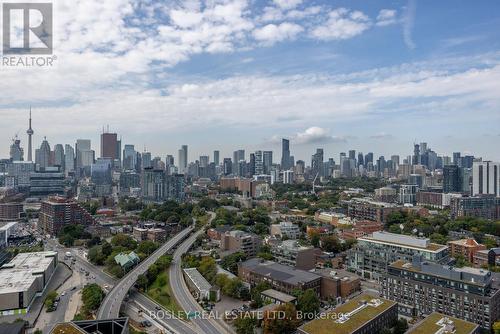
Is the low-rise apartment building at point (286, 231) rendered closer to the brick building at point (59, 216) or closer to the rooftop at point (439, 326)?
the brick building at point (59, 216)

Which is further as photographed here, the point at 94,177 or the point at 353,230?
the point at 94,177

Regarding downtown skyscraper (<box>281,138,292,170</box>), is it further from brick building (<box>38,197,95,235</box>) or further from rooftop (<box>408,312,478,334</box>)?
rooftop (<box>408,312,478,334</box>)

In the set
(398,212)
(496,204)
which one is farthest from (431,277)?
(496,204)

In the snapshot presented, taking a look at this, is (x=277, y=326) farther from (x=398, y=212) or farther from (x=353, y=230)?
(x=398, y=212)

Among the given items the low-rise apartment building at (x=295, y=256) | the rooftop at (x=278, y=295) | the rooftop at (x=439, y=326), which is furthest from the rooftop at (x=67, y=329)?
the low-rise apartment building at (x=295, y=256)

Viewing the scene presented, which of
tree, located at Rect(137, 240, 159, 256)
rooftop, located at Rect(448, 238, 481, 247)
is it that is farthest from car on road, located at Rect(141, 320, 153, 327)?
rooftop, located at Rect(448, 238, 481, 247)

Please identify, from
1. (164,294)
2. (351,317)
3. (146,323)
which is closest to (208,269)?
(164,294)
